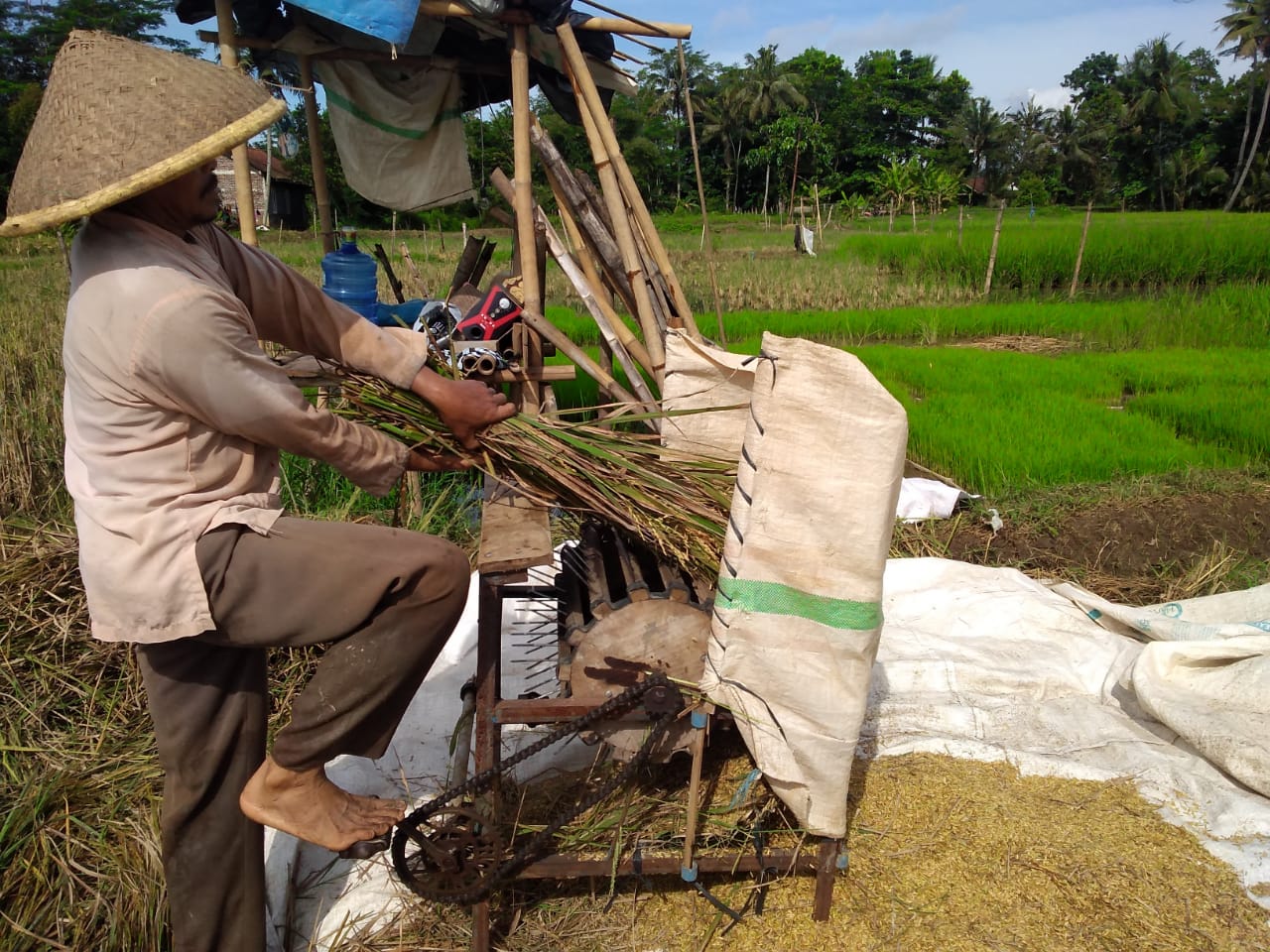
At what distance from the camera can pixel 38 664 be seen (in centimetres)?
→ 238

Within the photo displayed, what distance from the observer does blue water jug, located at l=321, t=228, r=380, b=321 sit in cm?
405

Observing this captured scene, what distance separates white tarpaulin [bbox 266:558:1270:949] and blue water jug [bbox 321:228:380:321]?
5.72 ft

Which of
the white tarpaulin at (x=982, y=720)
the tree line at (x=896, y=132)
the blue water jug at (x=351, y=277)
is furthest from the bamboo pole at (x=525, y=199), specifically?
the tree line at (x=896, y=132)

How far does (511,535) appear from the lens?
71.9 inches

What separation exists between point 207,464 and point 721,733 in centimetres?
147

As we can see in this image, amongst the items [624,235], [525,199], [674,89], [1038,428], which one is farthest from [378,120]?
[674,89]

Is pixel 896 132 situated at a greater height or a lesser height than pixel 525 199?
greater

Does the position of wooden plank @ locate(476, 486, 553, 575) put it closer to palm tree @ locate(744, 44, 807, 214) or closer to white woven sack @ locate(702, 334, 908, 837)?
white woven sack @ locate(702, 334, 908, 837)

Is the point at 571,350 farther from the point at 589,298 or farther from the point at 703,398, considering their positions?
the point at 703,398

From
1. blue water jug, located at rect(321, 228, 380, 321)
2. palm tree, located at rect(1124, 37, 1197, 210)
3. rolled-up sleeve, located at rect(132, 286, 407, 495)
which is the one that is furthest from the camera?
palm tree, located at rect(1124, 37, 1197, 210)

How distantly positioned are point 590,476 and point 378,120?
3268 mm

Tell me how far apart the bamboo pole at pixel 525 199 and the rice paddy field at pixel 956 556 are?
707 millimetres

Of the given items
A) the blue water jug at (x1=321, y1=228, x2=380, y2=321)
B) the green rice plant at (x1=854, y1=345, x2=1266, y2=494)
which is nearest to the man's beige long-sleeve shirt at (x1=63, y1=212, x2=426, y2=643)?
the blue water jug at (x1=321, y1=228, x2=380, y2=321)

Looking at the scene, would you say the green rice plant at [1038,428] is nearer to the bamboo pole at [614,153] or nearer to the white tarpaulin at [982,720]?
the white tarpaulin at [982,720]
